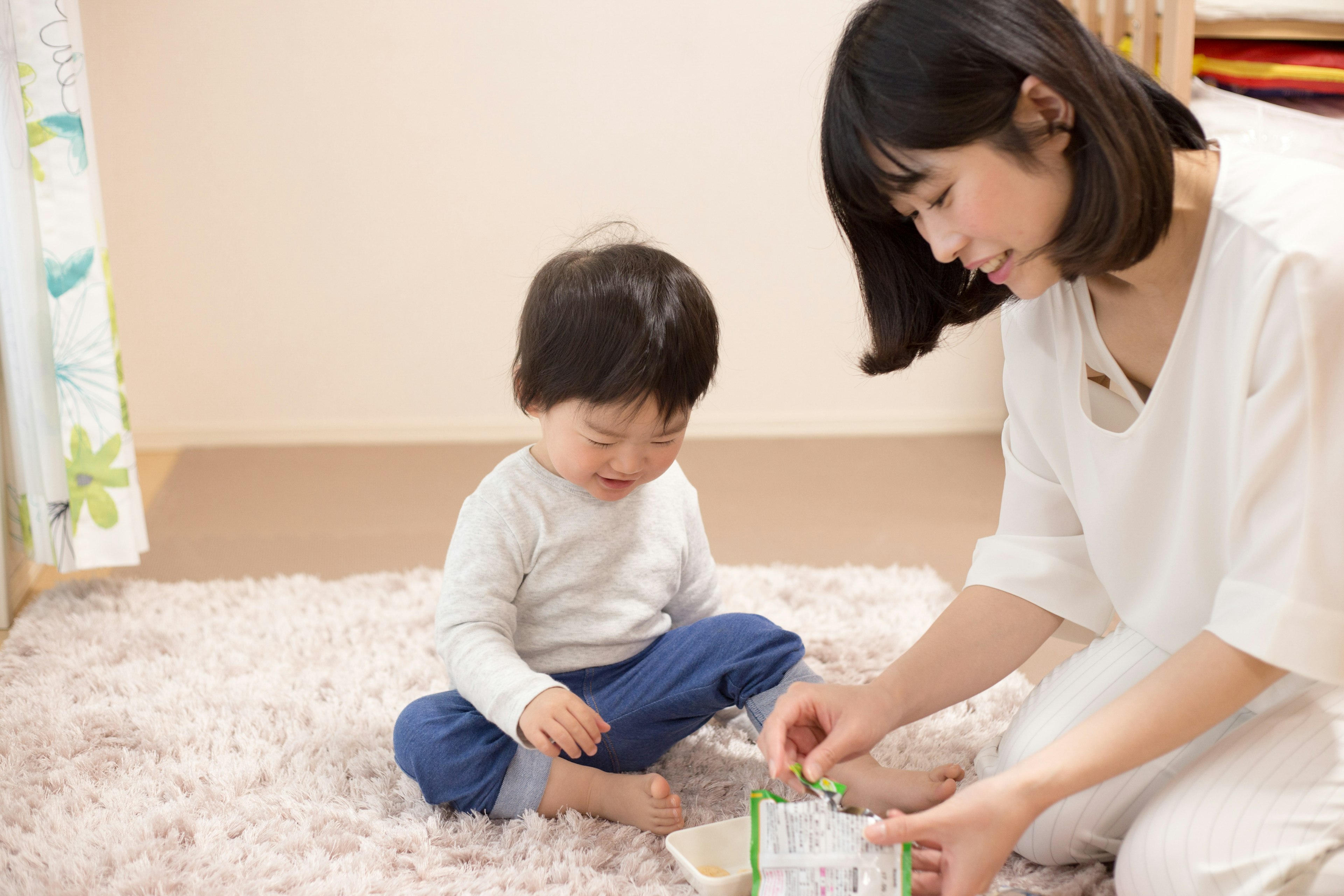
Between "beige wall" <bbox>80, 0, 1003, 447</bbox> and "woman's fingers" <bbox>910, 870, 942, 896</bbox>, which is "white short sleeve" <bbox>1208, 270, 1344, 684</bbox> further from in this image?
"beige wall" <bbox>80, 0, 1003, 447</bbox>

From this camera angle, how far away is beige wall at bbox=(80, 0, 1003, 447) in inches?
92.7

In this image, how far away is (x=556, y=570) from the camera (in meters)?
1.14

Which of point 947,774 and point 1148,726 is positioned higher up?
point 1148,726

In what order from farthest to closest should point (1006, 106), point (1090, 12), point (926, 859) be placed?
1. point (1090, 12)
2. point (926, 859)
3. point (1006, 106)

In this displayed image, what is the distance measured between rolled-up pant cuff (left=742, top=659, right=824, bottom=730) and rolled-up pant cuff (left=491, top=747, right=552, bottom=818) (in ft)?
0.68

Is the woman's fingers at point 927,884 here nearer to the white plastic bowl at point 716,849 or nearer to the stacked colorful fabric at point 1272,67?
the white plastic bowl at point 716,849

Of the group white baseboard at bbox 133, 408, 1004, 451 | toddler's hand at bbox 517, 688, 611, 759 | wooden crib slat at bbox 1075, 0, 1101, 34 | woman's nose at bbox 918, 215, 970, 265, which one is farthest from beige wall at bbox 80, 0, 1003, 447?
woman's nose at bbox 918, 215, 970, 265

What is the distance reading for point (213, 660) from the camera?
1430mm

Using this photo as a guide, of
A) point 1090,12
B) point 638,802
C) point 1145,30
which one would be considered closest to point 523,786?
point 638,802

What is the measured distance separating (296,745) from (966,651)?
0.71 metres

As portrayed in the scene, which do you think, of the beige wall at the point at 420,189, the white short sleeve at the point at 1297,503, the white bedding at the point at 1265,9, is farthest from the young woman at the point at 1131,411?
the beige wall at the point at 420,189

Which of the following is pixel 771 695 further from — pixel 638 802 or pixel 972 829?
pixel 972 829

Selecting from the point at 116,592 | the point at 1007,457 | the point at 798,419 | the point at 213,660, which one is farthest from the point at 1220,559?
the point at 798,419

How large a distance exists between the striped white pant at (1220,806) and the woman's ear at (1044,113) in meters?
0.49
